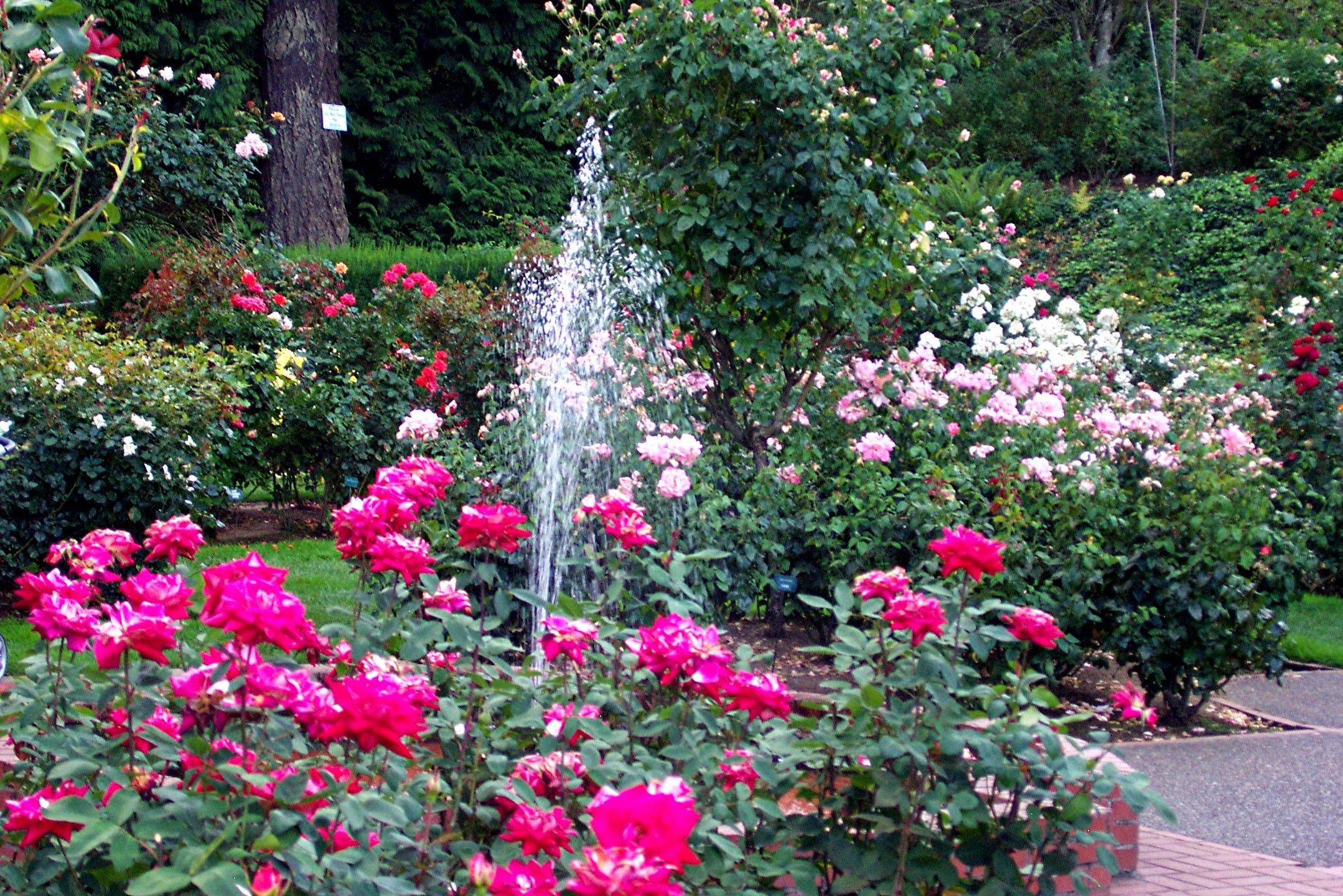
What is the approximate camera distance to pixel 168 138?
36.9 feet

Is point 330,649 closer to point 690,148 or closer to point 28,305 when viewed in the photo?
point 690,148

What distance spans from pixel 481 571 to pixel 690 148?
327 centimetres

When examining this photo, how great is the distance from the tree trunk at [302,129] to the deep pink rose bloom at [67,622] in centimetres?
1216

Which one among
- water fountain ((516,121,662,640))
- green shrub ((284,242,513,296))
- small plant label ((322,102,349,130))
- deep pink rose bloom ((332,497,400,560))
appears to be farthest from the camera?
small plant label ((322,102,349,130))

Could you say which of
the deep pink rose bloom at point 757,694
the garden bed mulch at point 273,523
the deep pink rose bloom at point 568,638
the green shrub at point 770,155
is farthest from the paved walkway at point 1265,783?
the garden bed mulch at point 273,523

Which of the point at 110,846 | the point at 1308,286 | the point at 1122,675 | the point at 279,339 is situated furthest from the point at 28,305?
Result: the point at 1308,286

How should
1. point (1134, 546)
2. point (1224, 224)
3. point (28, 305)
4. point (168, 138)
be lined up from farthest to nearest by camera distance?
point (1224, 224), point (168, 138), point (28, 305), point (1134, 546)

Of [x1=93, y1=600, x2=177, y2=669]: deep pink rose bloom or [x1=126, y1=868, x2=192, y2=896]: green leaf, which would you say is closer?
[x1=126, y1=868, x2=192, y2=896]: green leaf

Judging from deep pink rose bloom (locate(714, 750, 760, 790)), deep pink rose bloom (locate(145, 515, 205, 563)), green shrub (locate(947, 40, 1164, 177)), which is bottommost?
deep pink rose bloom (locate(714, 750, 760, 790))

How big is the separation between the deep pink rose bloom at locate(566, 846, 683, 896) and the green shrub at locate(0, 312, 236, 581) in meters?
4.75

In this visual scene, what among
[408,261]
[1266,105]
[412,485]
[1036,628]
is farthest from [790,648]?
[1266,105]

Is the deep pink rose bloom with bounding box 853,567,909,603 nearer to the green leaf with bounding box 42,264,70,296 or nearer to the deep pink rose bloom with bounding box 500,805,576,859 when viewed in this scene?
the deep pink rose bloom with bounding box 500,805,576,859

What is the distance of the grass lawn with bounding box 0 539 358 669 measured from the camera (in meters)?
5.09

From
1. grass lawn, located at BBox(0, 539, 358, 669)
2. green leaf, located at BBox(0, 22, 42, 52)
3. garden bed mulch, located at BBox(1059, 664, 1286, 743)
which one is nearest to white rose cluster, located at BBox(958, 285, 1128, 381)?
garden bed mulch, located at BBox(1059, 664, 1286, 743)
